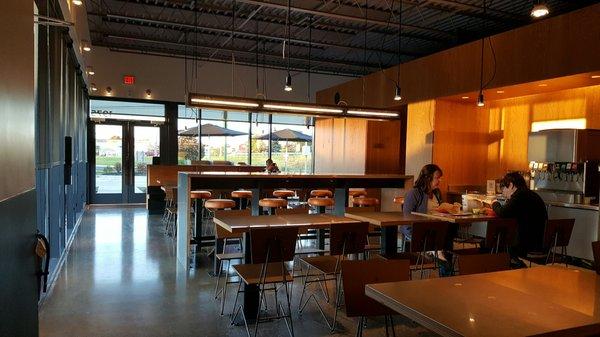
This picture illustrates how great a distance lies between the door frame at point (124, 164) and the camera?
11484 millimetres

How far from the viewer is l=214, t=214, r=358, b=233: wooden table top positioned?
12.4ft

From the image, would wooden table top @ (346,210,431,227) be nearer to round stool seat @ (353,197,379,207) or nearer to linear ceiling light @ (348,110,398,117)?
round stool seat @ (353,197,379,207)

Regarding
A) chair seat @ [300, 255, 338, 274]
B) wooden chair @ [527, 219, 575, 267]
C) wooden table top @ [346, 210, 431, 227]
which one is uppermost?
wooden table top @ [346, 210, 431, 227]

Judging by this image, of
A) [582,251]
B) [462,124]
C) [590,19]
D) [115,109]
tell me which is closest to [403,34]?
[462,124]

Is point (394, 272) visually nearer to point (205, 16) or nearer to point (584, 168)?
point (584, 168)

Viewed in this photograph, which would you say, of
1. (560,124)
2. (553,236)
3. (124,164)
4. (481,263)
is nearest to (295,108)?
(553,236)

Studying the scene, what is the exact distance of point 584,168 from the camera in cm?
567

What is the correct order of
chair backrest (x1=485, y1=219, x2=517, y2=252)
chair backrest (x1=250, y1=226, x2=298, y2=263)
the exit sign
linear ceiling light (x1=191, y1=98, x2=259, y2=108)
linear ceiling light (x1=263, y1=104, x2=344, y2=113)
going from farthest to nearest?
the exit sign, linear ceiling light (x1=263, y1=104, x2=344, y2=113), linear ceiling light (x1=191, y1=98, x2=259, y2=108), chair backrest (x1=485, y1=219, x2=517, y2=252), chair backrest (x1=250, y1=226, x2=298, y2=263)

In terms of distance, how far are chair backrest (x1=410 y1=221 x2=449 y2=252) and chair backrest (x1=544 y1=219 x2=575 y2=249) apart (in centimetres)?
104

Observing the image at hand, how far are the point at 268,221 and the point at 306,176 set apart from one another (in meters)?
2.12

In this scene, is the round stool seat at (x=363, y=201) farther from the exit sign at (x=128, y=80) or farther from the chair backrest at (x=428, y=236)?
the exit sign at (x=128, y=80)

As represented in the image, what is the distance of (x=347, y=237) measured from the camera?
3.76 m

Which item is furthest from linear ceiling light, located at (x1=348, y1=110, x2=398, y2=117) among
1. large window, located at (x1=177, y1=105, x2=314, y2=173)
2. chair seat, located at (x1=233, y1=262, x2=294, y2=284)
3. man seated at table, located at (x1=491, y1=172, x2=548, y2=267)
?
large window, located at (x1=177, y1=105, x2=314, y2=173)

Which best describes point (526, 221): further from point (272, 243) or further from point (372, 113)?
point (372, 113)
